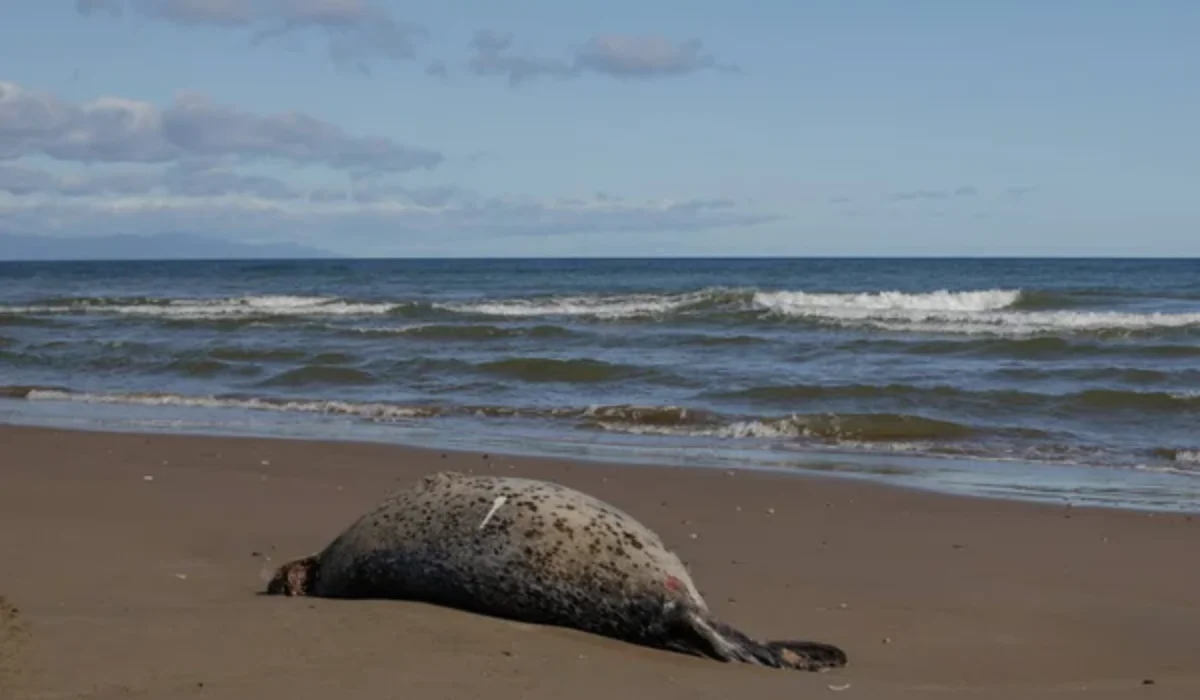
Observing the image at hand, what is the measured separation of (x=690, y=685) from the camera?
4.76 meters

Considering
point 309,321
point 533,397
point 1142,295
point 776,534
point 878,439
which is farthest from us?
point 1142,295

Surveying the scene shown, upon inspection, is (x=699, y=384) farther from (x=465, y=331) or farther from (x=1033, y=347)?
(x=465, y=331)

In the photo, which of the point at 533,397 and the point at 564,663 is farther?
the point at 533,397

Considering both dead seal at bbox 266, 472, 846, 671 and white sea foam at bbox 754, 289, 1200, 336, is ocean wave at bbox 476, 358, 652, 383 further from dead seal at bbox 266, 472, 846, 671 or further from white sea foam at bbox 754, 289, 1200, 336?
dead seal at bbox 266, 472, 846, 671

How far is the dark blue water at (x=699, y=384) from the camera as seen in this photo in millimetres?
12609

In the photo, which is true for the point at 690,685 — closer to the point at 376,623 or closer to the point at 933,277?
the point at 376,623

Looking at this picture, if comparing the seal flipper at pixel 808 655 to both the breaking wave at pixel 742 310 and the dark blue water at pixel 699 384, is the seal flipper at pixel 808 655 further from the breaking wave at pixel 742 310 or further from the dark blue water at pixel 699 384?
the breaking wave at pixel 742 310

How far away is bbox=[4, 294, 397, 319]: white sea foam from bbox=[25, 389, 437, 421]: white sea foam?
592 inches

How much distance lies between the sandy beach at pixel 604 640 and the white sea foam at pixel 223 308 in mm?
23562

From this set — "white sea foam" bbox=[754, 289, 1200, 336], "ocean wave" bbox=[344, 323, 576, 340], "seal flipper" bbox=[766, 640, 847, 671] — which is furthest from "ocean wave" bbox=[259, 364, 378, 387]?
"seal flipper" bbox=[766, 640, 847, 671]

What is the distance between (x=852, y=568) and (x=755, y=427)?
6.72 meters

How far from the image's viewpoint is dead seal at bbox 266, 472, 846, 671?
529 cm

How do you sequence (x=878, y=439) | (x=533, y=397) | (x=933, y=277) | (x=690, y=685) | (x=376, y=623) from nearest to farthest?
1. (x=690, y=685)
2. (x=376, y=623)
3. (x=878, y=439)
4. (x=533, y=397)
5. (x=933, y=277)

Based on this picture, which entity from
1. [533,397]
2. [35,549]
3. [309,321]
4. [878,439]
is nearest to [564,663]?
[35,549]
